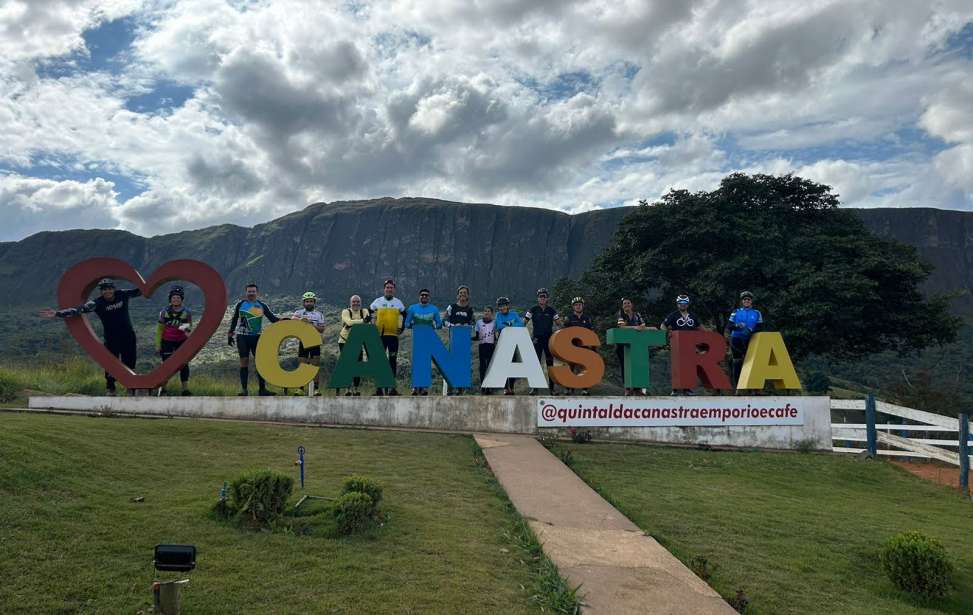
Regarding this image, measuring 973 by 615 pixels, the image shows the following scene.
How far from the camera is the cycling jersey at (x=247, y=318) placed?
11.5 metres

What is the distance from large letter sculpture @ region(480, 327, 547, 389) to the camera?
1139 cm

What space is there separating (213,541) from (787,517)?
585 cm

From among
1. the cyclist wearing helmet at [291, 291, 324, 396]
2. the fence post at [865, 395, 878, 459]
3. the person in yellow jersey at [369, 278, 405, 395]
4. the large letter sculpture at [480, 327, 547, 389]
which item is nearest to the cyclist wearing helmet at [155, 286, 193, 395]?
the cyclist wearing helmet at [291, 291, 324, 396]

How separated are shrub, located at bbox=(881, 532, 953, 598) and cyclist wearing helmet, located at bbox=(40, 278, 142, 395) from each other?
468 inches

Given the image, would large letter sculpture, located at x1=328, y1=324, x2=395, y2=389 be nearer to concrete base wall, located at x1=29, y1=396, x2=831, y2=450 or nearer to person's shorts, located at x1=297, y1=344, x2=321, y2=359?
concrete base wall, located at x1=29, y1=396, x2=831, y2=450

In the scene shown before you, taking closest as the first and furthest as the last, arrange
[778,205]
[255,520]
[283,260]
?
[255,520] < [778,205] < [283,260]

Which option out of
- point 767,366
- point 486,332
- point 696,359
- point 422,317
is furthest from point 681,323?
point 422,317

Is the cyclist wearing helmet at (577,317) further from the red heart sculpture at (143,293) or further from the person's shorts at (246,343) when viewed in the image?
the red heart sculpture at (143,293)

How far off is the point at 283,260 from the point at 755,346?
426 ft

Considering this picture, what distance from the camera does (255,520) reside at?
4992 millimetres

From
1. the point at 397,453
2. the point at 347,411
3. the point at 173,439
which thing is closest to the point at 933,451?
the point at 397,453

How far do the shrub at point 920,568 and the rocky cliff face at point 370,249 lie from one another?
10364cm

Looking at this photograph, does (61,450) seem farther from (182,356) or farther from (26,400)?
(26,400)

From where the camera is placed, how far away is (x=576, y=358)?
38.2ft
